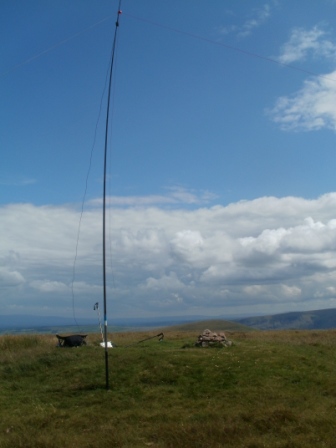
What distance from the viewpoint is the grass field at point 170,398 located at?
1184 cm

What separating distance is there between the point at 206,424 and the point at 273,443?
2276mm

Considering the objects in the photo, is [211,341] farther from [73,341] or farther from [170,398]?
[170,398]

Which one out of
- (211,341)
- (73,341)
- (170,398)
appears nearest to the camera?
(170,398)

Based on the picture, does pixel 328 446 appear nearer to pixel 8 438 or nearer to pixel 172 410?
pixel 172 410

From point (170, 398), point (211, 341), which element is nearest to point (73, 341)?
point (211, 341)

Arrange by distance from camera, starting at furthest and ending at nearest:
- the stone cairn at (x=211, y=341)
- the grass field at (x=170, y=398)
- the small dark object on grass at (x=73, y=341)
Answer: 1. the small dark object on grass at (x=73, y=341)
2. the stone cairn at (x=211, y=341)
3. the grass field at (x=170, y=398)

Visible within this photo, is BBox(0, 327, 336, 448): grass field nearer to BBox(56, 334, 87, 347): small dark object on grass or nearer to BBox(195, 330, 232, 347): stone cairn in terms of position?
BBox(195, 330, 232, 347): stone cairn

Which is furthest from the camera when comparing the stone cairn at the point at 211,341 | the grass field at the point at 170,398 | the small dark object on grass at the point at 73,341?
the small dark object on grass at the point at 73,341

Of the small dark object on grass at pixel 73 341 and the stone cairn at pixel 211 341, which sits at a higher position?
the small dark object on grass at pixel 73 341

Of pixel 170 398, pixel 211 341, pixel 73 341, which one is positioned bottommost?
pixel 170 398

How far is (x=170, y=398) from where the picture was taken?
54.8ft

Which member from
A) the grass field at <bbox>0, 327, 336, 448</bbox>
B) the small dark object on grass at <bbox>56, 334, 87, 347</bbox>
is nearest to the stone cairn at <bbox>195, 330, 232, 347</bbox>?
the grass field at <bbox>0, 327, 336, 448</bbox>

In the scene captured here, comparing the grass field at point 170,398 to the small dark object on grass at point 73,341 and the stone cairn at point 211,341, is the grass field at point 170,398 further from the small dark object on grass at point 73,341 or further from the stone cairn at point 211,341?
the small dark object on grass at point 73,341

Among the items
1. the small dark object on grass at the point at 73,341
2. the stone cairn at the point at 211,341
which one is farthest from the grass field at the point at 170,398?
the small dark object on grass at the point at 73,341
